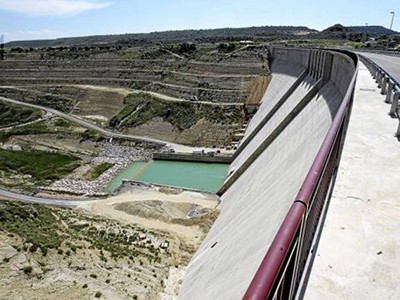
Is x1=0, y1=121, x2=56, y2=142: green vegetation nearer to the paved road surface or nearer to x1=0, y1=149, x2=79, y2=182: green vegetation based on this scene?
x1=0, y1=149, x2=79, y2=182: green vegetation

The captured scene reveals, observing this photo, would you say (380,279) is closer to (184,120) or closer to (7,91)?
(184,120)

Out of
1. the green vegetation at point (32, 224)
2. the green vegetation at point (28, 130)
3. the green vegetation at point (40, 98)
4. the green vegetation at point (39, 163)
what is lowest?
the green vegetation at point (39, 163)

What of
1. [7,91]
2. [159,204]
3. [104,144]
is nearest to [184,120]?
[104,144]

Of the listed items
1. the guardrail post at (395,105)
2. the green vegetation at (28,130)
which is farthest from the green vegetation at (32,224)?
the green vegetation at (28,130)

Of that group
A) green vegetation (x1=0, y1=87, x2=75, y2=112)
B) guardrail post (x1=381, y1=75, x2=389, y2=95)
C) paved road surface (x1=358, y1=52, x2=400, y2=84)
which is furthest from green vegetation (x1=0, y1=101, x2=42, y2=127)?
guardrail post (x1=381, y1=75, x2=389, y2=95)

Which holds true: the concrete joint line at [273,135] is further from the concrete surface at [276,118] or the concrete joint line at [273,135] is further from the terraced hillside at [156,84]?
the terraced hillside at [156,84]

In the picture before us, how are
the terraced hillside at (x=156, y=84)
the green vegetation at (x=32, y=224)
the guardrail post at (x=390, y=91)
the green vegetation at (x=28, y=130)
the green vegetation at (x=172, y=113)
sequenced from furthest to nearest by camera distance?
the green vegetation at (x=28, y=130)
the terraced hillside at (x=156, y=84)
the green vegetation at (x=172, y=113)
the green vegetation at (x=32, y=224)
the guardrail post at (x=390, y=91)

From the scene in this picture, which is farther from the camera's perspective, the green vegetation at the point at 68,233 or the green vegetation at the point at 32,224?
the green vegetation at the point at 68,233

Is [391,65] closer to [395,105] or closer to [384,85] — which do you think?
Result: [384,85]
